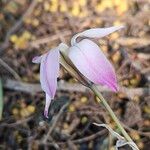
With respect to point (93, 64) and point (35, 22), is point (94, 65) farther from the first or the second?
point (35, 22)

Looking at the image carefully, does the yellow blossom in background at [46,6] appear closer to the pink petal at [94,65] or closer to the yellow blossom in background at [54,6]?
the yellow blossom in background at [54,6]

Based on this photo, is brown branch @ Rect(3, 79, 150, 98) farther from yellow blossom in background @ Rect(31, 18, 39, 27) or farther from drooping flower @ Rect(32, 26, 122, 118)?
drooping flower @ Rect(32, 26, 122, 118)

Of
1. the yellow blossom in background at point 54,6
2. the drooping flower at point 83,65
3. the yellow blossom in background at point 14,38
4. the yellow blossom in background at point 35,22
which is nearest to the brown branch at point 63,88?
the yellow blossom in background at point 14,38

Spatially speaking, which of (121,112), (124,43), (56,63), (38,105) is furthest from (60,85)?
(56,63)

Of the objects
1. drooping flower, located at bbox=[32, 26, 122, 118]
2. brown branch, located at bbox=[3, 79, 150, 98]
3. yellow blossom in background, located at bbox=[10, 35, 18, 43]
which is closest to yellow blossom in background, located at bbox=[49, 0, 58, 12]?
yellow blossom in background, located at bbox=[10, 35, 18, 43]

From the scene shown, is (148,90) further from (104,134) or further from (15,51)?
(15,51)

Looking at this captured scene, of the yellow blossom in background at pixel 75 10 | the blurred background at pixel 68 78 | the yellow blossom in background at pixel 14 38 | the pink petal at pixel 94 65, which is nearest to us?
the pink petal at pixel 94 65
